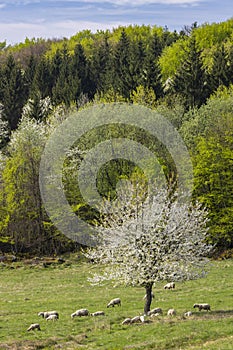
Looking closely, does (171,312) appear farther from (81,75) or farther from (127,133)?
(81,75)

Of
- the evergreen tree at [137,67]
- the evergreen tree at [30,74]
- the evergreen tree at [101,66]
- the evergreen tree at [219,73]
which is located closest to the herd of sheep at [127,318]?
the evergreen tree at [219,73]

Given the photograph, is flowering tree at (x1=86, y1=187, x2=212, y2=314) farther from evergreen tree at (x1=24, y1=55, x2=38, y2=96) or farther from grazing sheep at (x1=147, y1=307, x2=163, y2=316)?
evergreen tree at (x1=24, y1=55, x2=38, y2=96)

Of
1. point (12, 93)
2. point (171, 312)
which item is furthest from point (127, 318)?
point (12, 93)

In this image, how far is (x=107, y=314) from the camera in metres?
31.2

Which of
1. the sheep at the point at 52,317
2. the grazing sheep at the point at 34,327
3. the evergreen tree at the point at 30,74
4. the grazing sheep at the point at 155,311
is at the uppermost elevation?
the evergreen tree at the point at 30,74

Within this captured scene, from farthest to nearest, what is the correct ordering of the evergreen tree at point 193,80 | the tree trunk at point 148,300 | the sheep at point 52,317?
the evergreen tree at point 193,80, the sheep at point 52,317, the tree trunk at point 148,300

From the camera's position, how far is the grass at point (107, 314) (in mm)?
24172

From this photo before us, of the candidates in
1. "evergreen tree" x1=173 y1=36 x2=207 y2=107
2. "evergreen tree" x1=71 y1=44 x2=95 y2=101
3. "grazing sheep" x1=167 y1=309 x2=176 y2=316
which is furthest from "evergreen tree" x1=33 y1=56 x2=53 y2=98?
"grazing sheep" x1=167 y1=309 x2=176 y2=316

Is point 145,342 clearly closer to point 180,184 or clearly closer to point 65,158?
point 180,184

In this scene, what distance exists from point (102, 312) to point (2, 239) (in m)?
35.3

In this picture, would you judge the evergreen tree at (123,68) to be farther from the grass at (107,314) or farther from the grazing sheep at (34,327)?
the grazing sheep at (34,327)

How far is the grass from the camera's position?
79.3ft

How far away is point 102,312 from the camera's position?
31016 millimetres

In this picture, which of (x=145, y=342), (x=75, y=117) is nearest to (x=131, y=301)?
(x=145, y=342)
